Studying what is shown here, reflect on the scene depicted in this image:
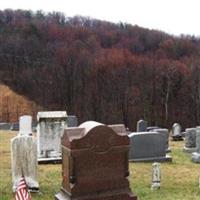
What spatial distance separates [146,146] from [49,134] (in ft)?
10.4

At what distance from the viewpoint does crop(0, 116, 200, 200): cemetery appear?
8391 millimetres

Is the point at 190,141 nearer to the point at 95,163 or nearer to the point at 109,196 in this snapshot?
the point at 109,196

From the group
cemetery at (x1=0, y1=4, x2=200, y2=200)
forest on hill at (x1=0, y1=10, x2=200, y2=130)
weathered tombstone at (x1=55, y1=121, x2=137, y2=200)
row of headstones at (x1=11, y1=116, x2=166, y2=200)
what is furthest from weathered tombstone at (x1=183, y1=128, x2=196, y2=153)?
forest on hill at (x1=0, y1=10, x2=200, y2=130)

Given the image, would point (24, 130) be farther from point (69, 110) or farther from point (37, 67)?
point (37, 67)

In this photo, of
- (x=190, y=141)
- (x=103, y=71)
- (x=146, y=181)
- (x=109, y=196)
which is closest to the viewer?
(x=109, y=196)

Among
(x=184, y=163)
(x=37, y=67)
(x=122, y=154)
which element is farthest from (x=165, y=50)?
(x=122, y=154)

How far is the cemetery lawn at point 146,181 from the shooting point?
36.7 feet

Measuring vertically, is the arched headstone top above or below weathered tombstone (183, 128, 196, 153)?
above

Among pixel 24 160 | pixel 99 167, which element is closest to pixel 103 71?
pixel 24 160

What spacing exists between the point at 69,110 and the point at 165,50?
117ft

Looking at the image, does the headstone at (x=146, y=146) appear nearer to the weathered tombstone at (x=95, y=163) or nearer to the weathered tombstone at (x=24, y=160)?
the weathered tombstone at (x=24, y=160)

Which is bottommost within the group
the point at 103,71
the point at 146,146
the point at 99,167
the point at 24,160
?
the point at 146,146

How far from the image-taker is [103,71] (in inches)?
2670

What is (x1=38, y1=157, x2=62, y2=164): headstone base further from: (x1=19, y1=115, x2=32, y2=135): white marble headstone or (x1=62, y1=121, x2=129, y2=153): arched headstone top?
(x1=62, y1=121, x2=129, y2=153): arched headstone top
